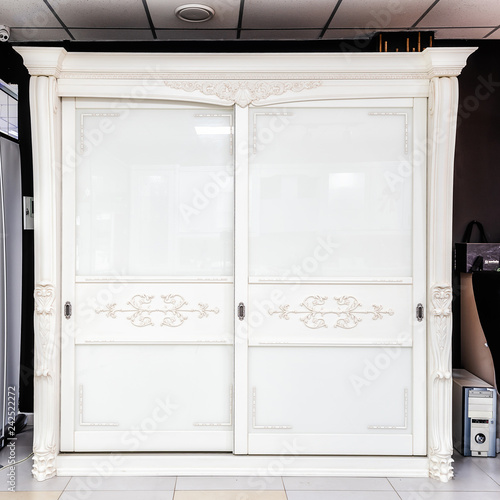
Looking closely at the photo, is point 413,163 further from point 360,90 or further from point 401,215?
point 360,90

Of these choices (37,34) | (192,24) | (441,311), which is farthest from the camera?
(37,34)

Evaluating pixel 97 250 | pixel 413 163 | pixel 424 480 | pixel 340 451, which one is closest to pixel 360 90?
pixel 413 163

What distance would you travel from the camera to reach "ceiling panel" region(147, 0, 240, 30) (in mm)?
2791

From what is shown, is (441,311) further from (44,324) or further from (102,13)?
(102,13)

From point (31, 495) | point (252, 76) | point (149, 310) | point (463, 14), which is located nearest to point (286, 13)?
point (252, 76)

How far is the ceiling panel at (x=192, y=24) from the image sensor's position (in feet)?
9.16

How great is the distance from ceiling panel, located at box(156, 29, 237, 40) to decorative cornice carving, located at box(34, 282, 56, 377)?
1.91 meters

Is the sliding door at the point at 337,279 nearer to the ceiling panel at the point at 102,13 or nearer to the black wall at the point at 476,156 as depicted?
the black wall at the point at 476,156

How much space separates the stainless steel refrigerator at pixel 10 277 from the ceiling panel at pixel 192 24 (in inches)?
51.2

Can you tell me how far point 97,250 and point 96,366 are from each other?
708 mm

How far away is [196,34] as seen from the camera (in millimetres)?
3203

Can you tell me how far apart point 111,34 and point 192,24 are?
2.00 feet

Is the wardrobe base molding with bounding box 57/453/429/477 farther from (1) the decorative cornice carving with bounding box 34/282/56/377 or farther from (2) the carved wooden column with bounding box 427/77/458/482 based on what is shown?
(1) the decorative cornice carving with bounding box 34/282/56/377

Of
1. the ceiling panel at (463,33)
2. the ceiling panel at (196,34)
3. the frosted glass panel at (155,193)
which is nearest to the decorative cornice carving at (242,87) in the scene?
the frosted glass panel at (155,193)
